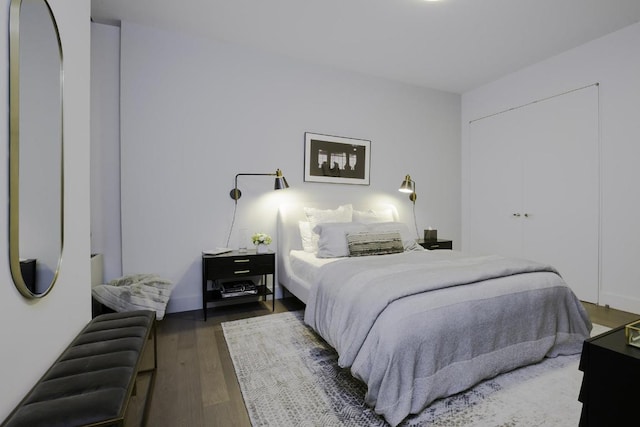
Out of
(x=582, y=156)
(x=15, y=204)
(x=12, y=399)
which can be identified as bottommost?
(x=12, y=399)

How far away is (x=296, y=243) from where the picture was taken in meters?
3.33

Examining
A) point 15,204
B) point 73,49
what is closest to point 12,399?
point 15,204

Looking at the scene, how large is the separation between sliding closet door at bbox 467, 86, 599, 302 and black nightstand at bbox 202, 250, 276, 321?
3.22 m

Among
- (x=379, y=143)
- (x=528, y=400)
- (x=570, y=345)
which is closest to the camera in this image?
(x=528, y=400)

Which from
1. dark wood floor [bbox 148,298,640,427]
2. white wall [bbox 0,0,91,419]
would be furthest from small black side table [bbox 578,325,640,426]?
white wall [bbox 0,0,91,419]

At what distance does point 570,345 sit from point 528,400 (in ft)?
2.58

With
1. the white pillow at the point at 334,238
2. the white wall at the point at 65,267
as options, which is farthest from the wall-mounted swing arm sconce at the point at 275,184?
the white wall at the point at 65,267

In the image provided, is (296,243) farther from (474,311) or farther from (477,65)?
(477,65)

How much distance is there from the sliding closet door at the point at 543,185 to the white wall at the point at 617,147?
9 cm

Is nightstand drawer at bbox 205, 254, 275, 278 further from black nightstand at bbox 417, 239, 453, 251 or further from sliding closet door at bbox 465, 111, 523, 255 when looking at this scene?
sliding closet door at bbox 465, 111, 523, 255

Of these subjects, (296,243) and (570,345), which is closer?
(570,345)

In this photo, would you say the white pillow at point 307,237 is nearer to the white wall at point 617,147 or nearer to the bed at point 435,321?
the bed at point 435,321

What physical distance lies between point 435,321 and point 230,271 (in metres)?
1.94

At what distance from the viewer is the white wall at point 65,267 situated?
1.00 metres
